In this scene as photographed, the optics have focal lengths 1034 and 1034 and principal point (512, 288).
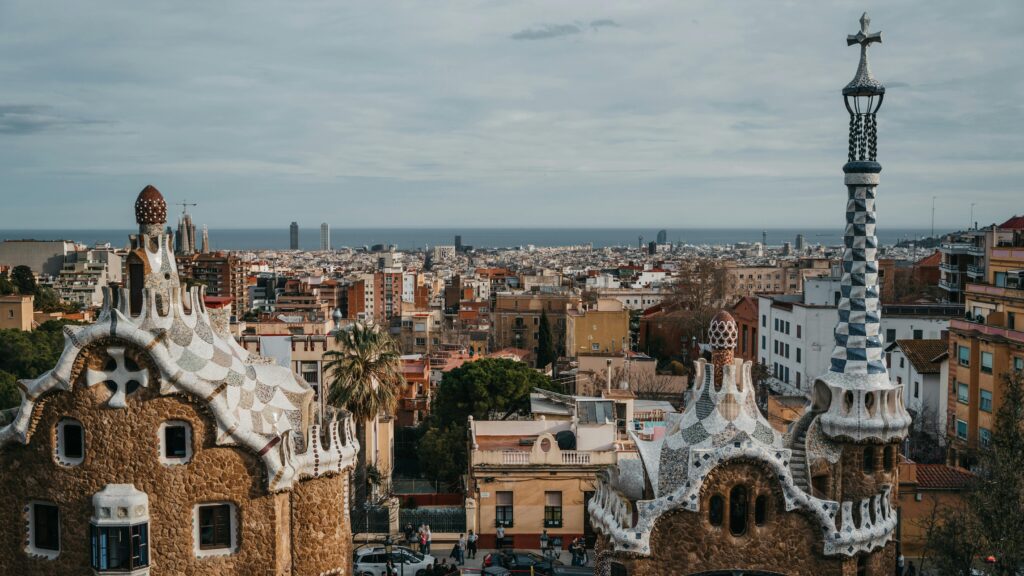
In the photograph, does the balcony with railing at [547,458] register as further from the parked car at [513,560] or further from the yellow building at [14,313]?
the yellow building at [14,313]

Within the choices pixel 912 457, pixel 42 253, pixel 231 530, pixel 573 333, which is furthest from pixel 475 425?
pixel 42 253

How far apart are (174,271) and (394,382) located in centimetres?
1320

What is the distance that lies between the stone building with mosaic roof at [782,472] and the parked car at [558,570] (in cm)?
449

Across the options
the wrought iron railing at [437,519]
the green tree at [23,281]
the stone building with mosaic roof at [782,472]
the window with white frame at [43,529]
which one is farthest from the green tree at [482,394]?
the green tree at [23,281]

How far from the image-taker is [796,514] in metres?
20.4

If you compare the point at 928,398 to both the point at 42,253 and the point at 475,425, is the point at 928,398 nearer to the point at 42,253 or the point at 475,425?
the point at 475,425

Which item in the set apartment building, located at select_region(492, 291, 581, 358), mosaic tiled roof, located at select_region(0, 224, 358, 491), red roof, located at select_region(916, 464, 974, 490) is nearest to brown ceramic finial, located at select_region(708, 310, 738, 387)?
mosaic tiled roof, located at select_region(0, 224, 358, 491)

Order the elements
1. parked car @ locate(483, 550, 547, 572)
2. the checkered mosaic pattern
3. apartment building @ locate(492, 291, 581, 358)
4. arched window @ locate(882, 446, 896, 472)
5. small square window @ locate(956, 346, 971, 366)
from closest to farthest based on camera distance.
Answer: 1. arched window @ locate(882, 446, 896, 472)
2. the checkered mosaic pattern
3. parked car @ locate(483, 550, 547, 572)
4. small square window @ locate(956, 346, 971, 366)
5. apartment building @ locate(492, 291, 581, 358)

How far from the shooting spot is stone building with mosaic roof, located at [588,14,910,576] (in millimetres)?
20188

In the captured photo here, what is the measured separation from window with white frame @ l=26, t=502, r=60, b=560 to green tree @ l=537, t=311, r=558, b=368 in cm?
6104

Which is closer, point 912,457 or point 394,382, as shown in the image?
point 394,382

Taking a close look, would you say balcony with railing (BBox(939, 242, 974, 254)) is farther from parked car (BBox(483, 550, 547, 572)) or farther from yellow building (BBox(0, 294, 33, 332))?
yellow building (BBox(0, 294, 33, 332))

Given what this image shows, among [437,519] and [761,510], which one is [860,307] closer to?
[761,510]

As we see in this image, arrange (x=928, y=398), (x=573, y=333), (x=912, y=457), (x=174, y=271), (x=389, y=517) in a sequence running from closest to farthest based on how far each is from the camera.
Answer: (x=174, y=271)
(x=389, y=517)
(x=912, y=457)
(x=928, y=398)
(x=573, y=333)
